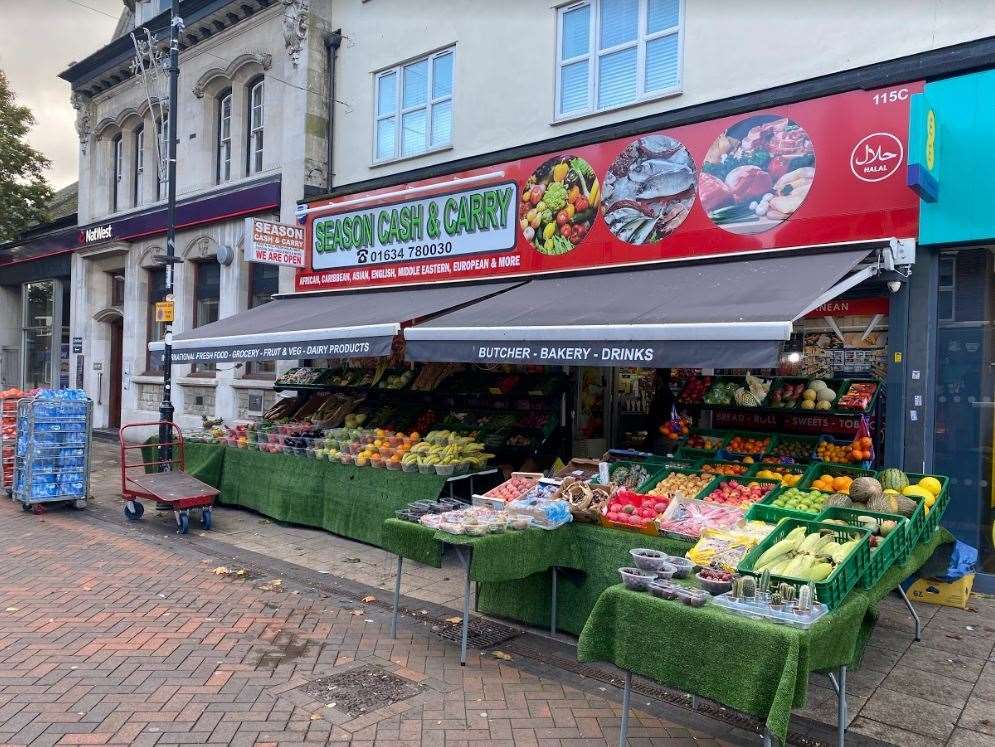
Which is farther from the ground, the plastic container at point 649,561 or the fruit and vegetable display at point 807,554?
the fruit and vegetable display at point 807,554

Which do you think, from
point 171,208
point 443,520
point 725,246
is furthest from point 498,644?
point 171,208

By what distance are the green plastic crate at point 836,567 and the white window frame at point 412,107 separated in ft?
27.7

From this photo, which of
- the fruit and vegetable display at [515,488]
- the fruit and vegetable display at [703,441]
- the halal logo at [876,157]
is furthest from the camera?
the fruit and vegetable display at [703,441]

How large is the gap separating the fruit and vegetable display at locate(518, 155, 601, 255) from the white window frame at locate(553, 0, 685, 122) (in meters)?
0.83

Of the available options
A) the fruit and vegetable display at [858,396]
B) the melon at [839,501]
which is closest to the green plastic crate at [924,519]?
the melon at [839,501]

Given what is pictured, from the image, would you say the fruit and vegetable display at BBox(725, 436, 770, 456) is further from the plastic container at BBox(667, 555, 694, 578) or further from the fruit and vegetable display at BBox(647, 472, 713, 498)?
the plastic container at BBox(667, 555, 694, 578)

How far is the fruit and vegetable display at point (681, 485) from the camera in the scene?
6.22 m

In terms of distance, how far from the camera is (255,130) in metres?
15.0

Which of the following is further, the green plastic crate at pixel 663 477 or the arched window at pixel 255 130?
the arched window at pixel 255 130

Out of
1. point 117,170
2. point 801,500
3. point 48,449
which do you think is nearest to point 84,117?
point 117,170

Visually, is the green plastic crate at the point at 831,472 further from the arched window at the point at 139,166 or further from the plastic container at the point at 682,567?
the arched window at the point at 139,166

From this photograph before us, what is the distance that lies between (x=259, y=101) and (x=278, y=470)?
916 centimetres

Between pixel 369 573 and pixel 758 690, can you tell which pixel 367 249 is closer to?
pixel 369 573

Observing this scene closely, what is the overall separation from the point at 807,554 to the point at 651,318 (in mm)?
2686
